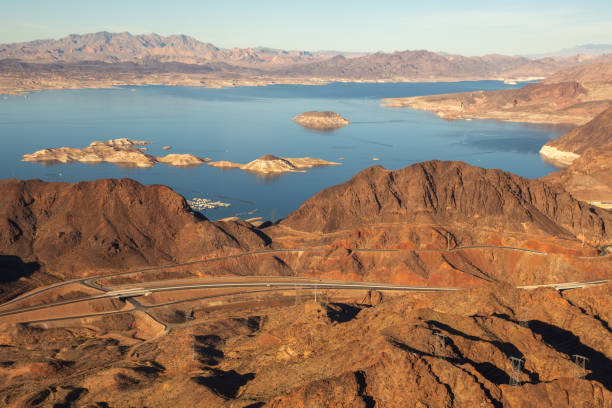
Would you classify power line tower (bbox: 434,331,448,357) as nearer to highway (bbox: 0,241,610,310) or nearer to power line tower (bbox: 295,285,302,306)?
power line tower (bbox: 295,285,302,306)

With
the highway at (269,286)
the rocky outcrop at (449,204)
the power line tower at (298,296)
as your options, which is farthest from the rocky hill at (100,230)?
the rocky outcrop at (449,204)

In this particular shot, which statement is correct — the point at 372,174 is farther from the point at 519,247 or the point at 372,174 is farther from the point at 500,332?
the point at 500,332

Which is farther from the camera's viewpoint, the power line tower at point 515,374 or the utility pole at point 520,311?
the utility pole at point 520,311

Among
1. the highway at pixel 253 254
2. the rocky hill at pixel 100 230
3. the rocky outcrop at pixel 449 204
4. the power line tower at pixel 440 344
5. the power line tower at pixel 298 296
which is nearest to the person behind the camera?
the power line tower at pixel 440 344

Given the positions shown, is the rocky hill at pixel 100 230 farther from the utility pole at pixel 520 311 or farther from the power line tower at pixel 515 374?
the power line tower at pixel 515 374

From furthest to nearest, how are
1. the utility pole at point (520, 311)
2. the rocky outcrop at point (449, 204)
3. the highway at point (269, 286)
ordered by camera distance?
the rocky outcrop at point (449, 204), the highway at point (269, 286), the utility pole at point (520, 311)
